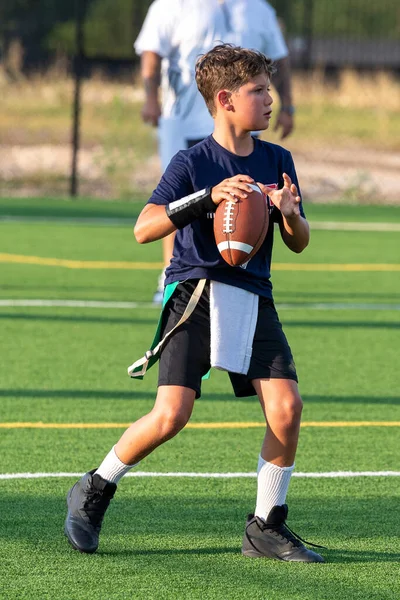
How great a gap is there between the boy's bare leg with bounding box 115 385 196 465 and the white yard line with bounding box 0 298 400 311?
5706 millimetres

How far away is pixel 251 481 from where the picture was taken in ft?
17.9

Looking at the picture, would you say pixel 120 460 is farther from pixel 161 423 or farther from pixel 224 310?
pixel 224 310

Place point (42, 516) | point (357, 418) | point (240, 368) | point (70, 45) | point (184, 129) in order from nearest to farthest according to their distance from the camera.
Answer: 1. point (240, 368)
2. point (42, 516)
3. point (357, 418)
4. point (184, 129)
5. point (70, 45)

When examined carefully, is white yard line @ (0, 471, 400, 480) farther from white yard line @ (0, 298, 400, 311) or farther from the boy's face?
white yard line @ (0, 298, 400, 311)

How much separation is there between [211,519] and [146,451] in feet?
1.91

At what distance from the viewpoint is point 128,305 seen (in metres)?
10.3

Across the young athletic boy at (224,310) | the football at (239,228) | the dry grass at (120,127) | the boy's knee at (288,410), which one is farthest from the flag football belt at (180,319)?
the dry grass at (120,127)

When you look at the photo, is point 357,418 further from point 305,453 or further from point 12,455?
point 12,455

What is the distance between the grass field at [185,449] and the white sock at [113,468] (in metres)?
0.25

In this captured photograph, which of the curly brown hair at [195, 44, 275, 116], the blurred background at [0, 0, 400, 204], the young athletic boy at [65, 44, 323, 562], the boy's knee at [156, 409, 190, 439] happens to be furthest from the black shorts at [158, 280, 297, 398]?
the blurred background at [0, 0, 400, 204]

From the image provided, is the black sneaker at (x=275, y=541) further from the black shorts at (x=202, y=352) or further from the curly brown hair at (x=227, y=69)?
the curly brown hair at (x=227, y=69)

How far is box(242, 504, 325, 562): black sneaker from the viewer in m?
4.44

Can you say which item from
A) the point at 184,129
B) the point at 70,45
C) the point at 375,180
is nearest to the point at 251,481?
the point at 184,129

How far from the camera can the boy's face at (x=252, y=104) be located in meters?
4.53
